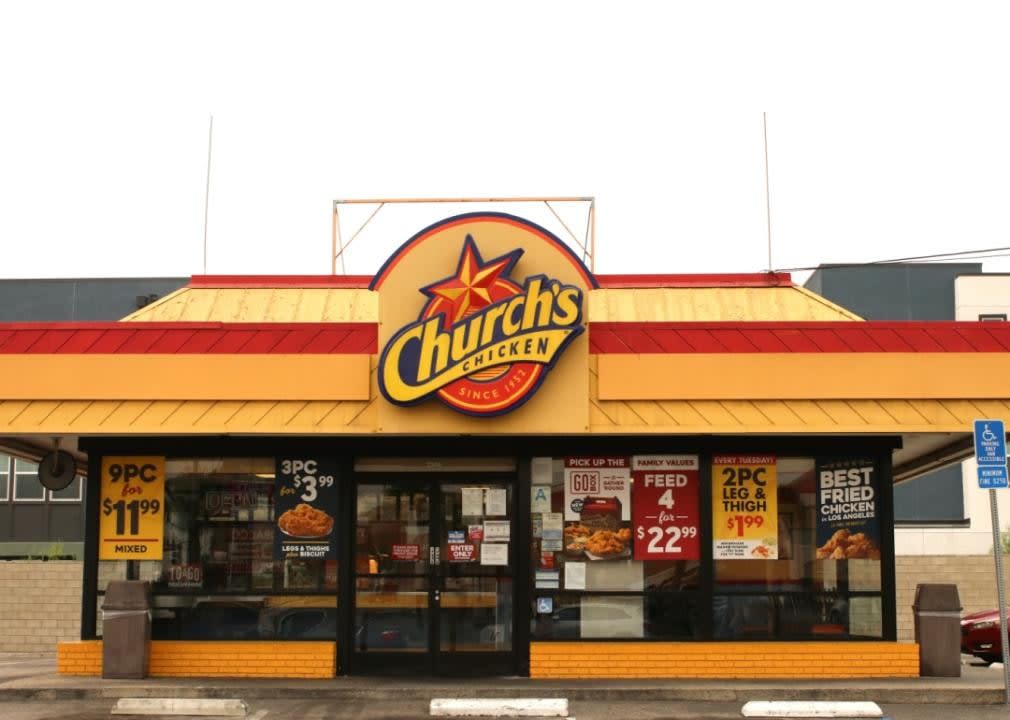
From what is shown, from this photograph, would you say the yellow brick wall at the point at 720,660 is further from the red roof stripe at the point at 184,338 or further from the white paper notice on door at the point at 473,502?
the red roof stripe at the point at 184,338

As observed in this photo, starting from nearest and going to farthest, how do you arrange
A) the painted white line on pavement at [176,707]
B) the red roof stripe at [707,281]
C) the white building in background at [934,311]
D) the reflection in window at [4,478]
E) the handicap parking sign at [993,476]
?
the painted white line on pavement at [176,707], the handicap parking sign at [993,476], the red roof stripe at [707,281], the reflection in window at [4,478], the white building in background at [934,311]

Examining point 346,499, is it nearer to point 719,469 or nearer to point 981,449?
point 719,469

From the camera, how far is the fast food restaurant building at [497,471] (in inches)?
571

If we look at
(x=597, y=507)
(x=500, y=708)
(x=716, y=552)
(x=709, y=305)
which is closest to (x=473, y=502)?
(x=597, y=507)

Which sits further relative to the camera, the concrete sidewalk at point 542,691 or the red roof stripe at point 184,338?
the red roof stripe at point 184,338

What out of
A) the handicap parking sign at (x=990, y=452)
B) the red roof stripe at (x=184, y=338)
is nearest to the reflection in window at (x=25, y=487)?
the red roof stripe at (x=184, y=338)

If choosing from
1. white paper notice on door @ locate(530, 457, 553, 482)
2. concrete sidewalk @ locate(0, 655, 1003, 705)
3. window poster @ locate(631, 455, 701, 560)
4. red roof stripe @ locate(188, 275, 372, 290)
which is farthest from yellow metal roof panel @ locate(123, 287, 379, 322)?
concrete sidewalk @ locate(0, 655, 1003, 705)

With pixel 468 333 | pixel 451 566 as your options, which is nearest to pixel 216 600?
pixel 451 566

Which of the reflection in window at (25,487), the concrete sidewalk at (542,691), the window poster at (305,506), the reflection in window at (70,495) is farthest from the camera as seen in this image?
the reflection in window at (25,487)

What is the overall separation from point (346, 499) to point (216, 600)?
6.66 feet

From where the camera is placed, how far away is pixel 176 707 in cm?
1291

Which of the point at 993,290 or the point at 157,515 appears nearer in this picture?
the point at 157,515

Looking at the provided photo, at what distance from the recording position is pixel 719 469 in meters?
15.4

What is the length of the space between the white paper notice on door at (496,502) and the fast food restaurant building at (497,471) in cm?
3
